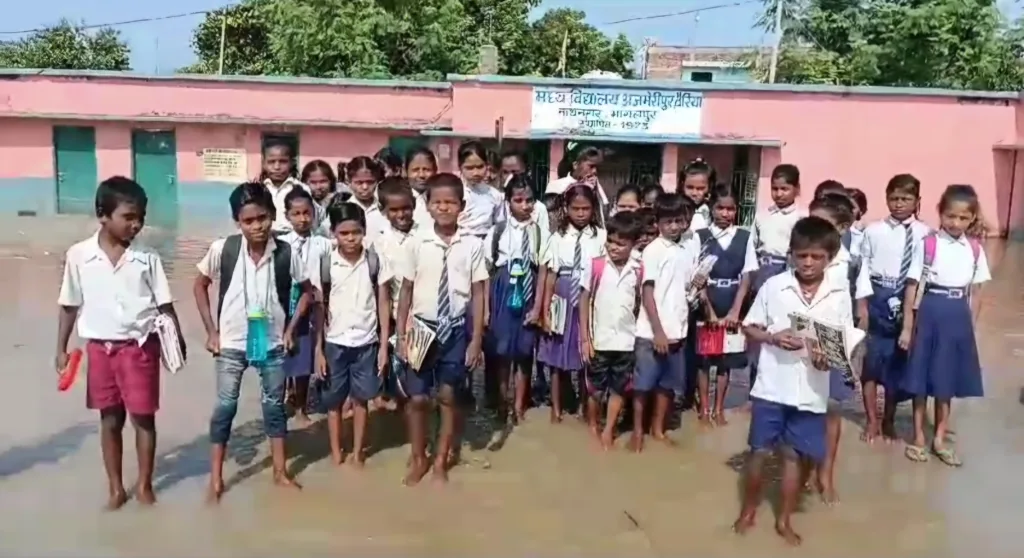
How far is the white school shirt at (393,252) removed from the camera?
4.81 meters

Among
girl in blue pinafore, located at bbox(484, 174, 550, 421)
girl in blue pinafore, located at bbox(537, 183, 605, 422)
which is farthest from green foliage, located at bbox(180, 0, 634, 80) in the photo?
girl in blue pinafore, located at bbox(537, 183, 605, 422)

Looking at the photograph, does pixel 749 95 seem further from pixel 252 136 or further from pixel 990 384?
pixel 990 384

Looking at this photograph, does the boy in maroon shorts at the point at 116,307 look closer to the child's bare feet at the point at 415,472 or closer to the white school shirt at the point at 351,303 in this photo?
the white school shirt at the point at 351,303

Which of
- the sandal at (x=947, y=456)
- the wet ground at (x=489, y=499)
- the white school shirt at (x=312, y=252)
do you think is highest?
the white school shirt at (x=312, y=252)

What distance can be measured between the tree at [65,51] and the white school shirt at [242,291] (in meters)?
25.6

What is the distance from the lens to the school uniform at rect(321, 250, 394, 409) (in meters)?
4.88

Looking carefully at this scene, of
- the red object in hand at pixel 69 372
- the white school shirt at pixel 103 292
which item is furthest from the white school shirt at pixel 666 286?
the red object in hand at pixel 69 372

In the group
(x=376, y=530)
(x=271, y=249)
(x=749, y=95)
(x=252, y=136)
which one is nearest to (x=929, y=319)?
(x=376, y=530)

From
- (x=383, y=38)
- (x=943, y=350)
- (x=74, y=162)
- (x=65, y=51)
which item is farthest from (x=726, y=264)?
(x=65, y=51)

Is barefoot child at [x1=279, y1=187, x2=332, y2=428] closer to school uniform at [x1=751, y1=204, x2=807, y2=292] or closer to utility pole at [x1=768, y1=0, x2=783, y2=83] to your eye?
school uniform at [x1=751, y1=204, x2=807, y2=292]

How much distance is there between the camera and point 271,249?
451 centimetres

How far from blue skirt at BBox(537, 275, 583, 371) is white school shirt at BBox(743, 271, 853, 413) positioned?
1.56m

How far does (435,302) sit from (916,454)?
9.18 feet

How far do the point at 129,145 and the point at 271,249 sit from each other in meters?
17.7
